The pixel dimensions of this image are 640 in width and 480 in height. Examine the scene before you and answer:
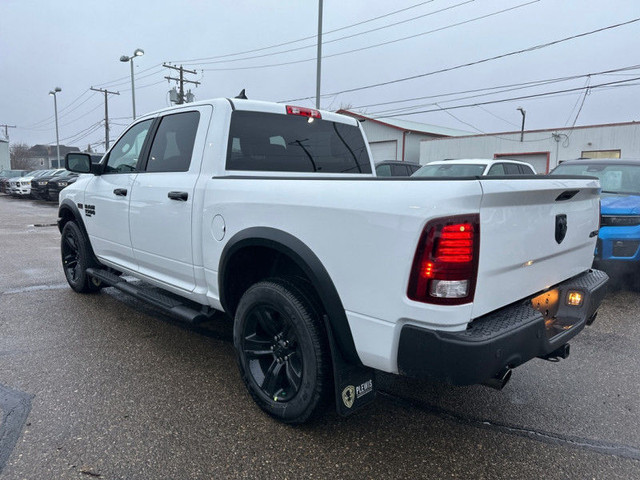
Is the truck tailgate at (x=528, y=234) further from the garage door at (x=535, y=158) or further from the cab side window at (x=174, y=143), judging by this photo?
the garage door at (x=535, y=158)

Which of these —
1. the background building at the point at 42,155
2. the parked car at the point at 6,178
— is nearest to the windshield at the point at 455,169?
the parked car at the point at 6,178

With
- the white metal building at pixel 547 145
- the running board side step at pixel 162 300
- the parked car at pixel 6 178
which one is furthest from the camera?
the parked car at pixel 6 178

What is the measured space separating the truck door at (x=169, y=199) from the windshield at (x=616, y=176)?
5.38m

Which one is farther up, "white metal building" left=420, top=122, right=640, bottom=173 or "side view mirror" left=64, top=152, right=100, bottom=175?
"white metal building" left=420, top=122, right=640, bottom=173

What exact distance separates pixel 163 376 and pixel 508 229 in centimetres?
256

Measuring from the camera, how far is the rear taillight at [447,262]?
75.7 inches

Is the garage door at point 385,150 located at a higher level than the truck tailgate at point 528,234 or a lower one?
higher

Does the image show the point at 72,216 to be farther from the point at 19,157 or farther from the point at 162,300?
the point at 19,157

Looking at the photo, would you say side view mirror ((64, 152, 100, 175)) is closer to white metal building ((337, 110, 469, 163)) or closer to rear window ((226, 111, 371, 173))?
rear window ((226, 111, 371, 173))

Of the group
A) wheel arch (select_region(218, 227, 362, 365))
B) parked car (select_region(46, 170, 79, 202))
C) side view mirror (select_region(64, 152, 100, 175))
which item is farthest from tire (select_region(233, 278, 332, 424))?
parked car (select_region(46, 170, 79, 202))

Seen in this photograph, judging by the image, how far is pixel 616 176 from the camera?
6305 millimetres

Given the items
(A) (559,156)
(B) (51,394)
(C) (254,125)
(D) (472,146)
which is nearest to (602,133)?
(A) (559,156)

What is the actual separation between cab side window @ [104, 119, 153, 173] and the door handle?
934 mm

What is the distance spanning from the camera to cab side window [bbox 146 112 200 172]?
11.2 feet
